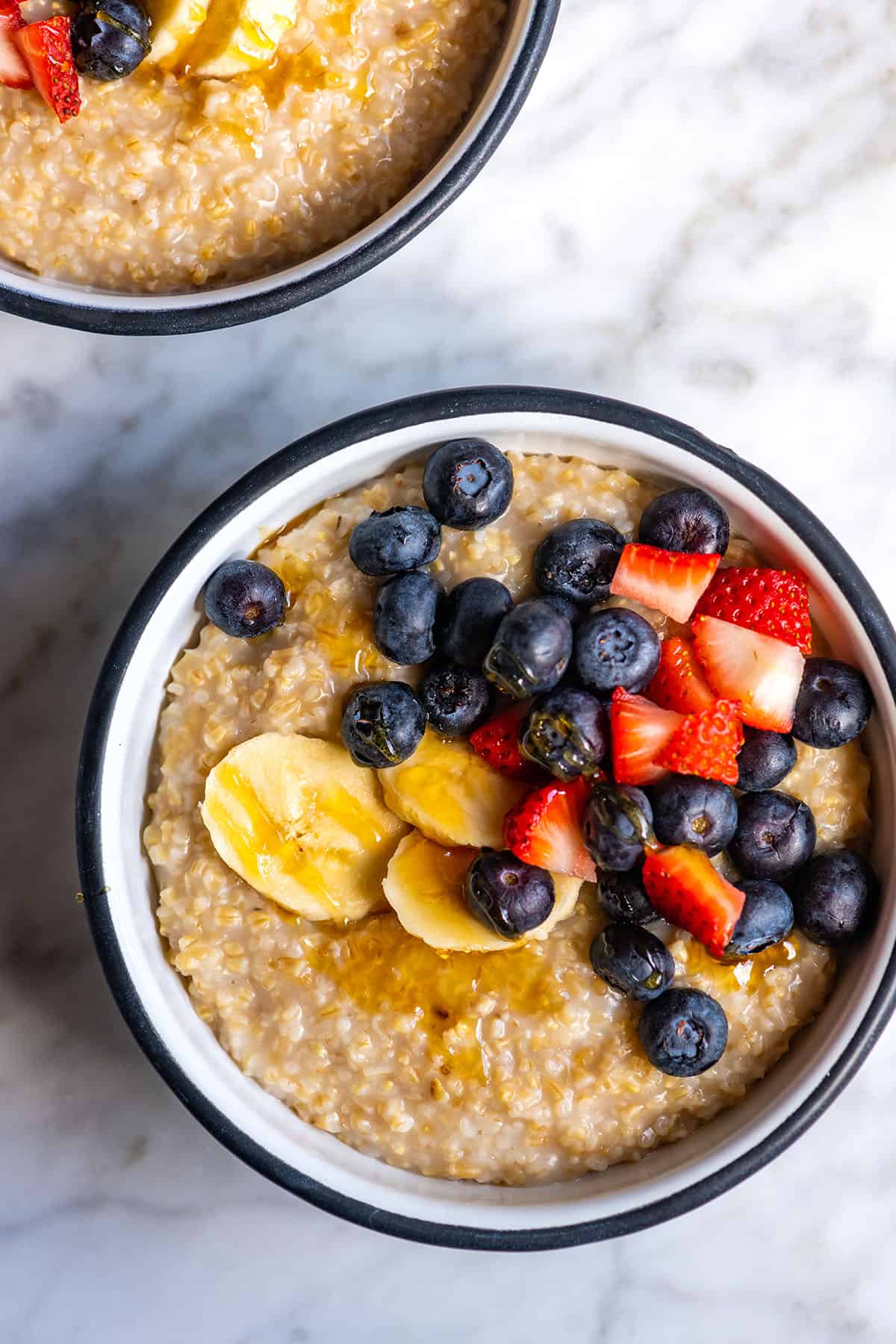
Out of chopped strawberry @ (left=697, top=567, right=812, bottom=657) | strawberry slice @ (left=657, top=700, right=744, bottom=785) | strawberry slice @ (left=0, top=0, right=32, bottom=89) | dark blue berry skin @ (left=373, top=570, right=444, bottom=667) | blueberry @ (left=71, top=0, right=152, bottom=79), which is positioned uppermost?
blueberry @ (left=71, top=0, right=152, bottom=79)

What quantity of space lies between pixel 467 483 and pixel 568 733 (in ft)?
1.45

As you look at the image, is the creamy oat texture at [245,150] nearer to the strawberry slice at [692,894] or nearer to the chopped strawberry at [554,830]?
the chopped strawberry at [554,830]

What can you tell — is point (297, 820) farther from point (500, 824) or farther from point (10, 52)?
point (10, 52)

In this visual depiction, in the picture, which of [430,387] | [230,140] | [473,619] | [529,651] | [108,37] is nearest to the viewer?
[529,651]

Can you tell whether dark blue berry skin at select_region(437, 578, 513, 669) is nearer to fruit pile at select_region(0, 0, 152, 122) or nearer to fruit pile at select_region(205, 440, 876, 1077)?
fruit pile at select_region(205, 440, 876, 1077)

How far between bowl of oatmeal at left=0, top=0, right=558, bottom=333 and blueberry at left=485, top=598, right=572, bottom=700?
73 cm

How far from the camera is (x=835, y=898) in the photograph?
2092 mm

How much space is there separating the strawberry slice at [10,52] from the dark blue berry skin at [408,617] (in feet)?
3.78

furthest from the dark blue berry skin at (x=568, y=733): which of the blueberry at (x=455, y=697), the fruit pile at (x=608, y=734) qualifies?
the blueberry at (x=455, y=697)

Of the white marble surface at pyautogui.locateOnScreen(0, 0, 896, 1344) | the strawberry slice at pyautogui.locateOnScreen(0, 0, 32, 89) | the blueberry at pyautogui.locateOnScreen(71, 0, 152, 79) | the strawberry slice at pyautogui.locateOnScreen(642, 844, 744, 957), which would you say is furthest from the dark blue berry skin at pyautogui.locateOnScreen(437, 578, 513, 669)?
the strawberry slice at pyautogui.locateOnScreen(0, 0, 32, 89)

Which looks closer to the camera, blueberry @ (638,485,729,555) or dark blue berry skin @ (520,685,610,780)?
dark blue berry skin @ (520,685,610,780)

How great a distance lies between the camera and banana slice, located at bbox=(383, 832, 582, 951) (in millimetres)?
2057

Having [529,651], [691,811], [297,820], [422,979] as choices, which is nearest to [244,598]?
[297,820]

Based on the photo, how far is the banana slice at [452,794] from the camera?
207 centimetres
